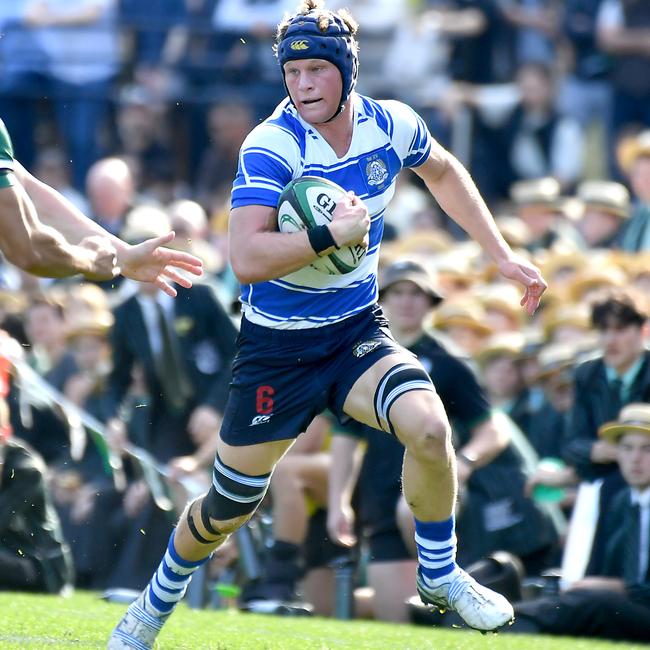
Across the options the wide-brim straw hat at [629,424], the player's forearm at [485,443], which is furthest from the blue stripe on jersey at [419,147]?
the player's forearm at [485,443]

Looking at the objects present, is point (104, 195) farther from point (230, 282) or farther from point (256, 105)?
point (256, 105)

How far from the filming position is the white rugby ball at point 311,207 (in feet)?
22.0

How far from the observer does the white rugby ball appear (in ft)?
22.0

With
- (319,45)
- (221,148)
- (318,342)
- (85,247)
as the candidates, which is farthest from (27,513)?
(221,148)

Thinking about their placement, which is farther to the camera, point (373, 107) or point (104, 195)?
point (104, 195)

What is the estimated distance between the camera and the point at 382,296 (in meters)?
10.2

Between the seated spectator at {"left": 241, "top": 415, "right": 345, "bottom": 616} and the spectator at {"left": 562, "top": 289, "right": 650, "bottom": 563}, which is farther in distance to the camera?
the seated spectator at {"left": 241, "top": 415, "right": 345, "bottom": 616}

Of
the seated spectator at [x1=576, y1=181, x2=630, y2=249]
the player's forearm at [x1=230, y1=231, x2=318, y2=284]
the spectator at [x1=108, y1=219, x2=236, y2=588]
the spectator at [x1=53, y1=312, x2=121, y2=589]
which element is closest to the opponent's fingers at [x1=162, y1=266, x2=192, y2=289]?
the player's forearm at [x1=230, y1=231, x2=318, y2=284]

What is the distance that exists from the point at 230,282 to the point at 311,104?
6.59 m

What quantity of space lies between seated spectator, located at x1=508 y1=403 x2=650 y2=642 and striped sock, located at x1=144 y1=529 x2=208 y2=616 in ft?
9.35

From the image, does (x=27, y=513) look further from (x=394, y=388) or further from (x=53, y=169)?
(x=53, y=169)

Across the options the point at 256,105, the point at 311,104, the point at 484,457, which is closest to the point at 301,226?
the point at 311,104

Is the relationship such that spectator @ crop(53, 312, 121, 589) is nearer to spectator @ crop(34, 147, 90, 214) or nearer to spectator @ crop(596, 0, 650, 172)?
spectator @ crop(34, 147, 90, 214)

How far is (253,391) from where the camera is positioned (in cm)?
711
